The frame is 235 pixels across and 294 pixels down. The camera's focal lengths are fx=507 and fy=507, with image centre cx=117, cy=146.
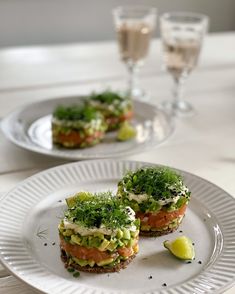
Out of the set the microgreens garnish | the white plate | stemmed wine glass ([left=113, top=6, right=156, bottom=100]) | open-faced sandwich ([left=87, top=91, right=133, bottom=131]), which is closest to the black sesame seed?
the microgreens garnish

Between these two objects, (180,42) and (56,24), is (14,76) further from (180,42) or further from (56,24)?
(56,24)

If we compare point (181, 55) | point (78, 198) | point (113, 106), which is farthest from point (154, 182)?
point (181, 55)

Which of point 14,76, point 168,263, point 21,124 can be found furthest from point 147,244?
point 14,76

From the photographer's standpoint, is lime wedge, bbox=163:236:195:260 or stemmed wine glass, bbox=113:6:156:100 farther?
stemmed wine glass, bbox=113:6:156:100

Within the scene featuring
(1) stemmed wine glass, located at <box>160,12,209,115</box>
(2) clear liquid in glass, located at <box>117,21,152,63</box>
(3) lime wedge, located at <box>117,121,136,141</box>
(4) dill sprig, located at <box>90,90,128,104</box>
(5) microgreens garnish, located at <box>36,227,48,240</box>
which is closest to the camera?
(5) microgreens garnish, located at <box>36,227,48,240</box>

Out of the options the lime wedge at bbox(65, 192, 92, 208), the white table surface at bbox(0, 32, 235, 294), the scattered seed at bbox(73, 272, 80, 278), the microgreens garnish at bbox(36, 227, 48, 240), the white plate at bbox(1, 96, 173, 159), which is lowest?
the white table surface at bbox(0, 32, 235, 294)

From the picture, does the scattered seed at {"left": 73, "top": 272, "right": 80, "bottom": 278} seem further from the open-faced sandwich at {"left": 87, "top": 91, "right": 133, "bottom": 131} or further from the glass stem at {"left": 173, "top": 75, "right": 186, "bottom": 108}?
the glass stem at {"left": 173, "top": 75, "right": 186, "bottom": 108}
